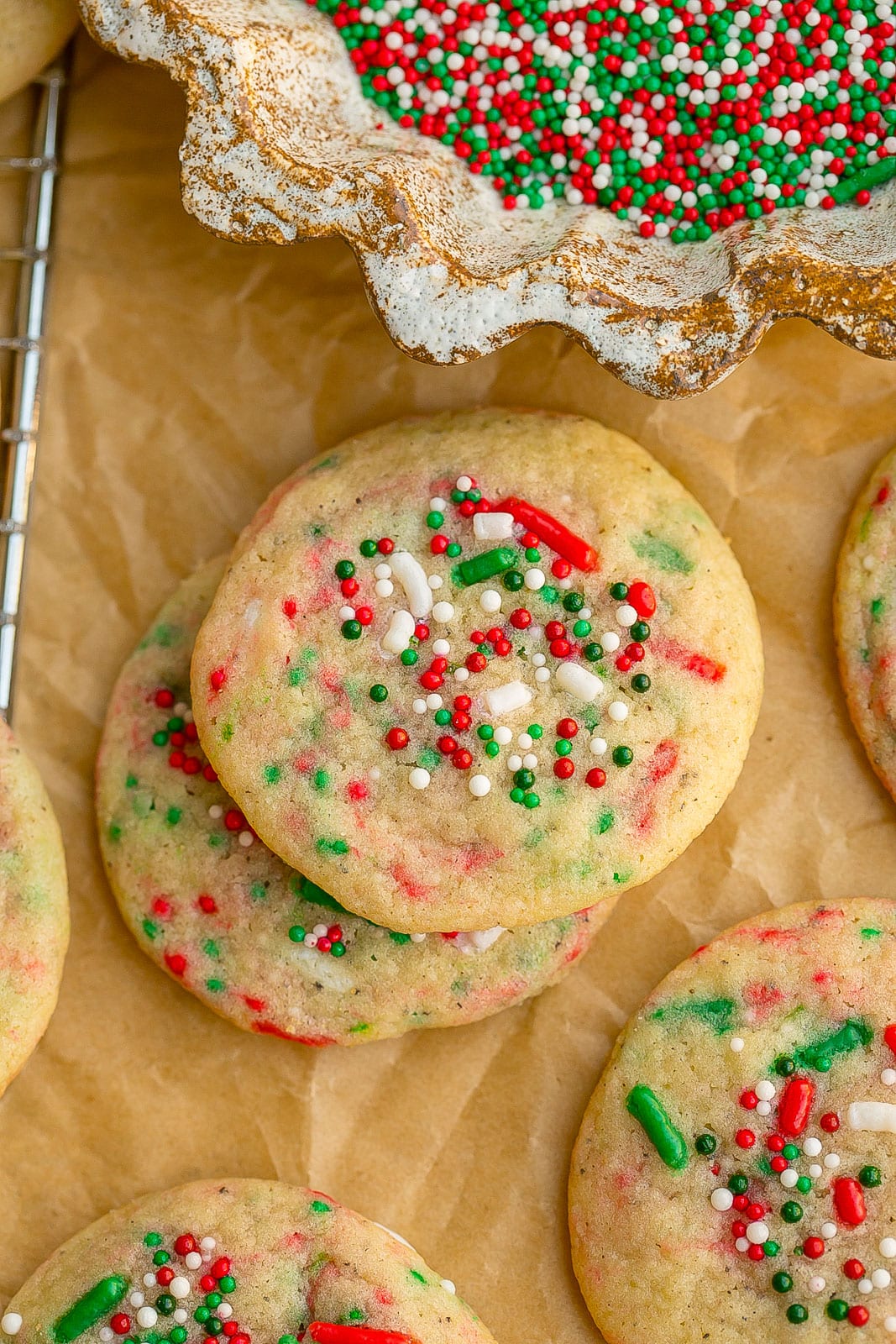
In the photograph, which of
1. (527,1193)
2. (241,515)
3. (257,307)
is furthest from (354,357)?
(527,1193)

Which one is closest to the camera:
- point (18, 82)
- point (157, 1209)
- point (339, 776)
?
point (339, 776)

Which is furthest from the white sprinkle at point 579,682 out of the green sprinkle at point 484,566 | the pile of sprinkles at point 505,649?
the green sprinkle at point 484,566

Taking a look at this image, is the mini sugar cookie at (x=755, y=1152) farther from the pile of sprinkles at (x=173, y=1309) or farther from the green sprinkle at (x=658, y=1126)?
the pile of sprinkles at (x=173, y=1309)

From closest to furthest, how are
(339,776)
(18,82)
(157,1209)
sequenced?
1. (339,776)
2. (157,1209)
3. (18,82)

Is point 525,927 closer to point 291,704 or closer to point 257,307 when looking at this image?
point 291,704

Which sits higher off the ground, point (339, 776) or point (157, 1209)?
point (339, 776)

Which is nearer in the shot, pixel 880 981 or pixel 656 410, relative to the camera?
pixel 880 981

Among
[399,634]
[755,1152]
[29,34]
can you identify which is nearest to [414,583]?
[399,634]

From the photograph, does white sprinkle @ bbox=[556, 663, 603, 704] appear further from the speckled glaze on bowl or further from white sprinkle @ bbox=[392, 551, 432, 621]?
the speckled glaze on bowl

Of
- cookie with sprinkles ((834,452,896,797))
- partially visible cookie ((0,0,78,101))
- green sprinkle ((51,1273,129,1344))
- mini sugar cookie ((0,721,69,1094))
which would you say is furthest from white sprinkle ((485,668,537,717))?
partially visible cookie ((0,0,78,101))
